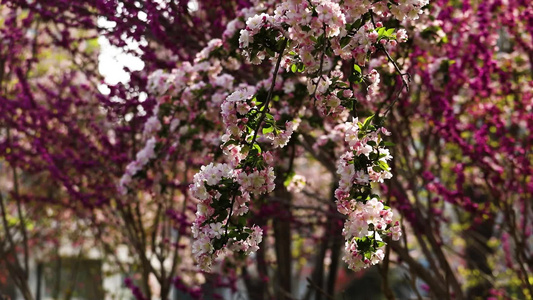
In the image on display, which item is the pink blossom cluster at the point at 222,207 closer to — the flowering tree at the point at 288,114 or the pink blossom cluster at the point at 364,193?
the flowering tree at the point at 288,114

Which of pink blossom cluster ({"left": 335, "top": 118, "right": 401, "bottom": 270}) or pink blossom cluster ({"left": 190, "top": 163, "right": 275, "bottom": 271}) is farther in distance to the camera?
pink blossom cluster ({"left": 190, "top": 163, "right": 275, "bottom": 271})

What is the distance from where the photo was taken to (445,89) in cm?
570

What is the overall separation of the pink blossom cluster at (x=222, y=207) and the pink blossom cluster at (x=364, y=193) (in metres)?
0.33

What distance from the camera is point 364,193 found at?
2.54 meters

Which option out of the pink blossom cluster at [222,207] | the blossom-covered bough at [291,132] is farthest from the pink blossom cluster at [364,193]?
the pink blossom cluster at [222,207]

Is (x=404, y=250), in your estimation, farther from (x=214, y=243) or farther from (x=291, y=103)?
(x=214, y=243)

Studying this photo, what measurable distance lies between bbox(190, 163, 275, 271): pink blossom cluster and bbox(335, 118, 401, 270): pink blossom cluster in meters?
0.33

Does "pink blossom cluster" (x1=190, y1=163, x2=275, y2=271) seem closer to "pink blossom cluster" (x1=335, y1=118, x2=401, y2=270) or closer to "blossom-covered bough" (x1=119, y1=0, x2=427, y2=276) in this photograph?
"blossom-covered bough" (x1=119, y1=0, x2=427, y2=276)

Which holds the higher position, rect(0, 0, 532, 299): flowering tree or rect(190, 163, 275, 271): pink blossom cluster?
rect(0, 0, 532, 299): flowering tree

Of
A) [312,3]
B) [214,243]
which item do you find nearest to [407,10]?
[312,3]

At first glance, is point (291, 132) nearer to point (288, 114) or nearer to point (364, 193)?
point (364, 193)

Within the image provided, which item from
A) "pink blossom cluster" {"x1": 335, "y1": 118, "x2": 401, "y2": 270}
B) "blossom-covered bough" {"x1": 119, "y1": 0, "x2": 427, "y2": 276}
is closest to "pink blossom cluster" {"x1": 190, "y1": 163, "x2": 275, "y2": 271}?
"blossom-covered bough" {"x1": 119, "y1": 0, "x2": 427, "y2": 276}

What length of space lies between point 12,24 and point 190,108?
11.2ft

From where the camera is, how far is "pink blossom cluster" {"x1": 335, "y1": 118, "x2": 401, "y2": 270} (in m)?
2.50
